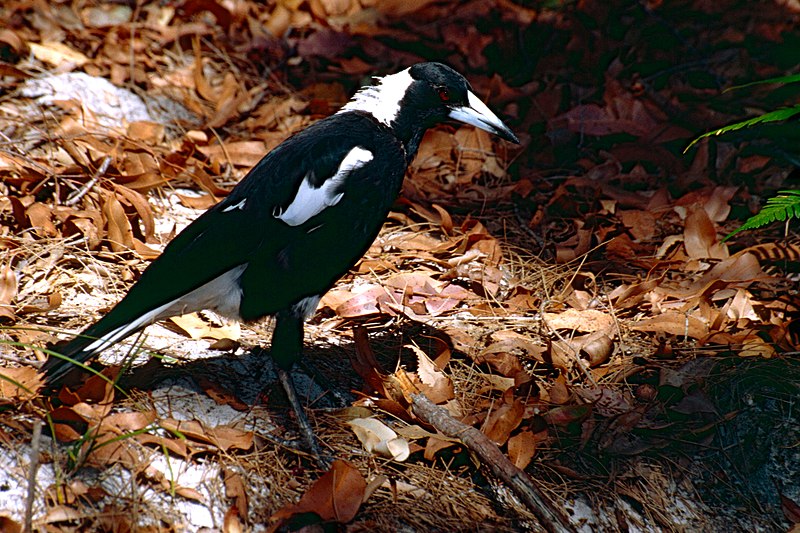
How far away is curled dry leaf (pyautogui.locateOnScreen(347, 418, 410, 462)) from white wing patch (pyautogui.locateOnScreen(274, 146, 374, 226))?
1.99 feet

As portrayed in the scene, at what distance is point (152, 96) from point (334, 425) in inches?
86.0

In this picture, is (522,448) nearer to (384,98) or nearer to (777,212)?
(777,212)

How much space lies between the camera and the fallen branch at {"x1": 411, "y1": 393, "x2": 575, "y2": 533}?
1.91m

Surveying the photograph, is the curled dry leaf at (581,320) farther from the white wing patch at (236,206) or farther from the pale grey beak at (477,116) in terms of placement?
the white wing patch at (236,206)

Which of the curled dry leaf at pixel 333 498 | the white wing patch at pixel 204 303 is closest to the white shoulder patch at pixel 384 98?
the white wing patch at pixel 204 303

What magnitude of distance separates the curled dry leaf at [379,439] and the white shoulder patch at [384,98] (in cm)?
98

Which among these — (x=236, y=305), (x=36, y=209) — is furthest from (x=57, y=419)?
(x=36, y=209)

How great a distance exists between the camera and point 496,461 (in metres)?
2.04

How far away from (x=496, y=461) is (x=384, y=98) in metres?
1.26

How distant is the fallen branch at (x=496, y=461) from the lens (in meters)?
1.91

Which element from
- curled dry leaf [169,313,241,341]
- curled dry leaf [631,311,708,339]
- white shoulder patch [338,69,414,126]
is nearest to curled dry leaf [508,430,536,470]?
curled dry leaf [631,311,708,339]

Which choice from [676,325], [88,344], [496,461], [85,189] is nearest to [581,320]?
[676,325]

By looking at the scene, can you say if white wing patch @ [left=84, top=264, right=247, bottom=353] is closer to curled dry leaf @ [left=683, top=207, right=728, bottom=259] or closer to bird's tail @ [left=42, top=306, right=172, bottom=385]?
bird's tail @ [left=42, top=306, right=172, bottom=385]

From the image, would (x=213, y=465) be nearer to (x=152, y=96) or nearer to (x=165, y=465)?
(x=165, y=465)
